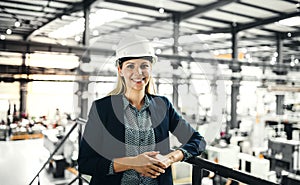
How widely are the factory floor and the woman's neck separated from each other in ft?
15.1

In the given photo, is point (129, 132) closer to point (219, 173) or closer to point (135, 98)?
point (135, 98)

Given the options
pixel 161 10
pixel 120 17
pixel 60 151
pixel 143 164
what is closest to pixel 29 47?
Result: pixel 120 17

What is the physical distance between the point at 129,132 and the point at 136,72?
0.19 m

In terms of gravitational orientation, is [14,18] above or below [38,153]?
above

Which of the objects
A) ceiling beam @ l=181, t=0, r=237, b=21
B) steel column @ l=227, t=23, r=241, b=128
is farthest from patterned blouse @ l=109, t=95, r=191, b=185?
steel column @ l=227, t=23, r=241, b=128

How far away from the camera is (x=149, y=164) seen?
0.84 metres

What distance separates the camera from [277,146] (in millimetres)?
5191

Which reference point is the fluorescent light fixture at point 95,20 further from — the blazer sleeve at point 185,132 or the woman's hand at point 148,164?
the woman's hand at point 148,164

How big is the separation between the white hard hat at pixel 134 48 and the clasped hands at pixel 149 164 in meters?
0.31

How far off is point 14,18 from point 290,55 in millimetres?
9470

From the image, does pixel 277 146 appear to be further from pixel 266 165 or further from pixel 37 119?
pixel 37 119

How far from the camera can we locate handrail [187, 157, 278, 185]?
0.79 metres

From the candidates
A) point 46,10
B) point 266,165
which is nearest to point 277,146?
point 266,165

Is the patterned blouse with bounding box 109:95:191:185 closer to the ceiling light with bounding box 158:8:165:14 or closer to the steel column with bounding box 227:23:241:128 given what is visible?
the ceiling light with bounding box 158:8:165:14
